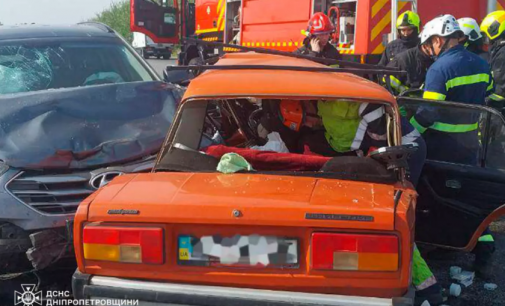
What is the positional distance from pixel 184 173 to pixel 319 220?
0.93 meters

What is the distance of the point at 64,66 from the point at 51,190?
173cm

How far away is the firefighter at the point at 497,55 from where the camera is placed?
20.3 feet

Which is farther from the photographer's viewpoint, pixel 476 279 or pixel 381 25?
pixel 381 25

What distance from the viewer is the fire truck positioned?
25.0 feet

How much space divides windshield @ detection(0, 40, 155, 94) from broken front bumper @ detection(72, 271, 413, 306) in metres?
2.73

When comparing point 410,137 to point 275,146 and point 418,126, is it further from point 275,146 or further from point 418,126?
point 275,146

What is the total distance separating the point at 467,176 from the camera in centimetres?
390

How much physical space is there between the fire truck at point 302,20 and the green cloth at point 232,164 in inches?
66.7

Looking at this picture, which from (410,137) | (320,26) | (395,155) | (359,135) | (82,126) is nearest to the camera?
(395,155)

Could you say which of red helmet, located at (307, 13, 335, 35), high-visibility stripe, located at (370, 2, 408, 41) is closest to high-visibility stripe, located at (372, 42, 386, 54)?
high-visibility stripe, located at (370, 2, 408, 41)

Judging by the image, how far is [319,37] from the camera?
652cm

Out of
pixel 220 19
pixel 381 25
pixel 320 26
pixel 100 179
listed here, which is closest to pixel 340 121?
pixel 100 179

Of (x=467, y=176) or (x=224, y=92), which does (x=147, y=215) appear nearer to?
(x=224, y=92)

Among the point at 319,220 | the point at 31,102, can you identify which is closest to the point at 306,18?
the point at 31,102
